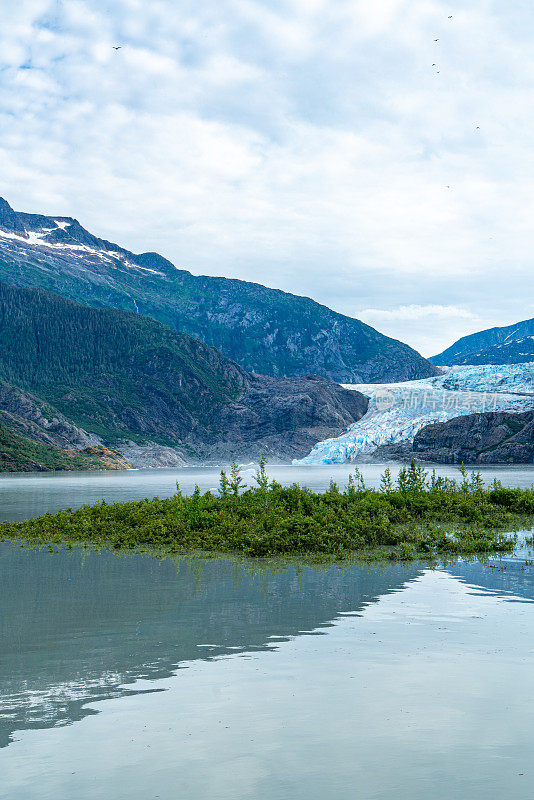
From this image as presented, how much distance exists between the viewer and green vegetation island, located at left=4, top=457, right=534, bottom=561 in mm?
22547

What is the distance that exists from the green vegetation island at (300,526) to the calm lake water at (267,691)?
207 inches

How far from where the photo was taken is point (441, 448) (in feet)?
641

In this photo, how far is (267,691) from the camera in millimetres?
9539

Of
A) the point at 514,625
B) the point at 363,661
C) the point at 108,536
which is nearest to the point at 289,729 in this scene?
the point at 363,661

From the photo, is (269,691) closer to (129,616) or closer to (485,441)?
(129,616)

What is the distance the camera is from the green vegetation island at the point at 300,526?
74.0 feet

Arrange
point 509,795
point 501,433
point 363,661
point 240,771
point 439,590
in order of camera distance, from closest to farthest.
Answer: point 509,795, point 240,771, point 363,661, point 439,590, point 501,433

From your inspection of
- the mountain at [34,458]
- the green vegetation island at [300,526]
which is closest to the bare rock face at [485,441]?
the mountain at [34,458]

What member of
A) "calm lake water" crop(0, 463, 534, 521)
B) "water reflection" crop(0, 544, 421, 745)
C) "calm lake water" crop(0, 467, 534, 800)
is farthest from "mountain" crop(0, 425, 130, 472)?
"calm lake water" crop(0, 467, 534, 800)

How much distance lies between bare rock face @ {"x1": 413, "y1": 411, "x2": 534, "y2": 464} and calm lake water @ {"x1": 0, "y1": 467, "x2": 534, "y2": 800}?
17218 centimetres

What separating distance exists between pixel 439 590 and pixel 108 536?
45.4ft

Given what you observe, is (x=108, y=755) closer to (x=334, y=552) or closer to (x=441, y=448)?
(x=334, y=552)

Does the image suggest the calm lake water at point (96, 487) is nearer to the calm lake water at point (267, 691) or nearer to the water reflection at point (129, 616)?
the water reflection at point (129, 616)

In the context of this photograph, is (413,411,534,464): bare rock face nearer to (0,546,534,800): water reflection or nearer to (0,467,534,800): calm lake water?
(0,467,534,800): calm lake water
